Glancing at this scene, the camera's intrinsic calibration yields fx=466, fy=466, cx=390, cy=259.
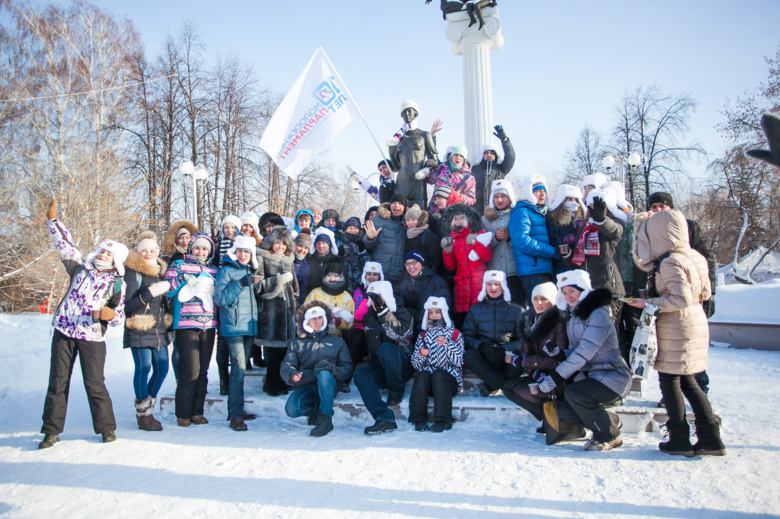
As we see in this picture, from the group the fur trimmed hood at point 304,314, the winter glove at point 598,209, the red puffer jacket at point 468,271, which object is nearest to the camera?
the winter glove at point 598,209

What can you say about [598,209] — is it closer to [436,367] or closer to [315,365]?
[436,367]

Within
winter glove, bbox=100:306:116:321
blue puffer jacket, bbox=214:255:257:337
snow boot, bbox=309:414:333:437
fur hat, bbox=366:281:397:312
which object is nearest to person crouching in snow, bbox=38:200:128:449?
winter glove, bbox=100:306:116:321

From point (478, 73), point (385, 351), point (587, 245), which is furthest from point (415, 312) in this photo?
point (478, 73)

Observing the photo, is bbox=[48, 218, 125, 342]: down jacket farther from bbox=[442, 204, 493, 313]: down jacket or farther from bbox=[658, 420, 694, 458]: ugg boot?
bbox=[658, 420, 694, 458]: ugg boot

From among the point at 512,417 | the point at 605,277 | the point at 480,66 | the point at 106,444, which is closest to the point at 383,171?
the point at 480,66

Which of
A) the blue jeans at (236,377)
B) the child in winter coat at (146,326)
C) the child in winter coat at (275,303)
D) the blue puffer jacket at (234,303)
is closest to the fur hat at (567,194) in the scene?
the child in winter coat at (275,303)

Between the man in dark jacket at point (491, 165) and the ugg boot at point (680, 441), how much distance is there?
4.25m

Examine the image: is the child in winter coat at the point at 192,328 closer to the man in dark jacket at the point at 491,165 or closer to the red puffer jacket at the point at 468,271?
the red puffer jacket at the point at 468,271

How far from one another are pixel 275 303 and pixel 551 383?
116 inches

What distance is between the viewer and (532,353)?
14.1 ft

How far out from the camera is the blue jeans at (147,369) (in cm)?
453

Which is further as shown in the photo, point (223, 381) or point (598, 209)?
point (223, 381)

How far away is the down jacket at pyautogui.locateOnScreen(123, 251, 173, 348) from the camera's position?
4504mm

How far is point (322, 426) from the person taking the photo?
431cm
